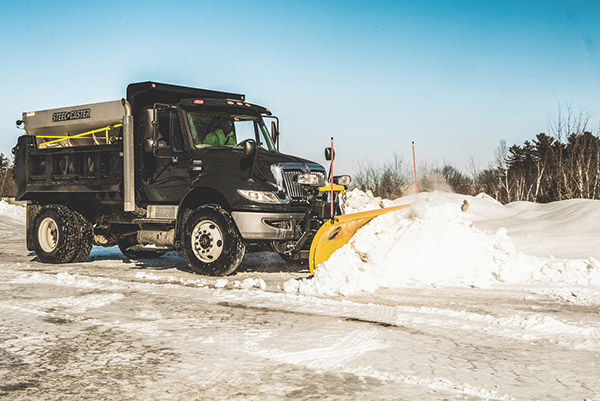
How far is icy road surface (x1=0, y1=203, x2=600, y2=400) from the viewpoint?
355 cm

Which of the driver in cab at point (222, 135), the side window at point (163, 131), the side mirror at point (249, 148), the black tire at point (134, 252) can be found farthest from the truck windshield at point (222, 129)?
the black tire at point (134, 252)

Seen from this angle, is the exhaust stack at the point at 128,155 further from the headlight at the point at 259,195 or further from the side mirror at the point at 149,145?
the headlight at the point at 259,195

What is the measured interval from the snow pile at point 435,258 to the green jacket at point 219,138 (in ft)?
8.76

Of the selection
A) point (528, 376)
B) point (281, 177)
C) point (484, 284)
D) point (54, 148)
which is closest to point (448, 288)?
point (484, 284)

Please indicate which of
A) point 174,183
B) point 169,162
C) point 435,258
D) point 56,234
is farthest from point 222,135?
point 56,234

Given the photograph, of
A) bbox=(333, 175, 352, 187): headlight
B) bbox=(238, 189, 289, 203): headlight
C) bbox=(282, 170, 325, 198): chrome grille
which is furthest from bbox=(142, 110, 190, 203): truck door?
bbox=(333, 175, 352, 187): headlight

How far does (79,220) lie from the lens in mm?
10914

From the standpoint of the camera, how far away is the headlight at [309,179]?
8.80 m

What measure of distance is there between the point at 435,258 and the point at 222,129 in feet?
12.8

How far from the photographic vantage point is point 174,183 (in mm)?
9320

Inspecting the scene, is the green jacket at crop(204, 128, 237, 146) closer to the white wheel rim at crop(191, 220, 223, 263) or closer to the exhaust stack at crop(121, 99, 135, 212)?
the white wheel rim at crop(191, 220, 223, 263)

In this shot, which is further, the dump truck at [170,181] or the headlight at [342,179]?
the headlight at [342,179]

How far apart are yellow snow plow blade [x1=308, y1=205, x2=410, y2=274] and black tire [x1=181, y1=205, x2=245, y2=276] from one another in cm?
132

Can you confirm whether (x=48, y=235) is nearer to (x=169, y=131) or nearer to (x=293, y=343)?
(x=169, y=131)
